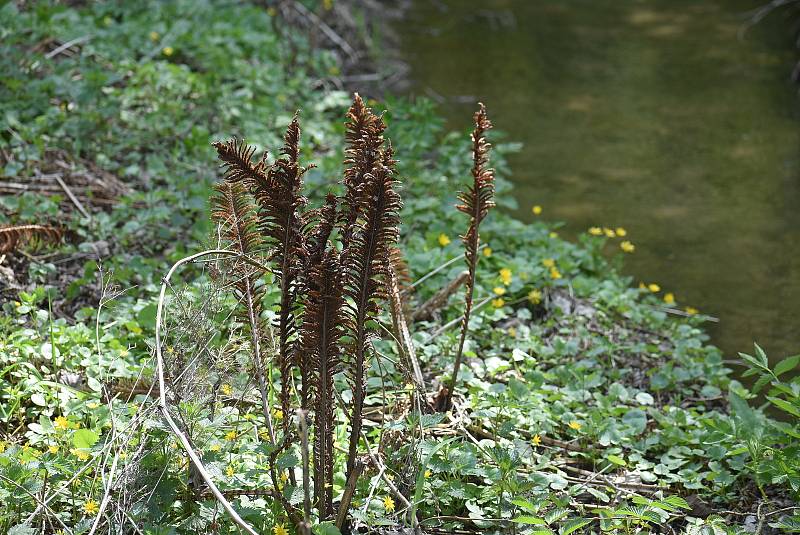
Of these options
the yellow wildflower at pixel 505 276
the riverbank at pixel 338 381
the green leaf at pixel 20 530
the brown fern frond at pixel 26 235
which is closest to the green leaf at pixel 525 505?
the riverbank at pixel 338 381

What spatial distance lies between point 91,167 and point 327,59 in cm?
219

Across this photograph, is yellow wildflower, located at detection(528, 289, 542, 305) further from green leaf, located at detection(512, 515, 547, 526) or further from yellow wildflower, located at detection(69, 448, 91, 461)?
yellow wildflower, located at detection(69, 448, 91, 461)

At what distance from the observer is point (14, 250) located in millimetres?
3660

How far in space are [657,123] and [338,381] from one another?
12.2 feet

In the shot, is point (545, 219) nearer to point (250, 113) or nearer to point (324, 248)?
point (250, 113)

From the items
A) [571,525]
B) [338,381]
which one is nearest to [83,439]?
[338,381]

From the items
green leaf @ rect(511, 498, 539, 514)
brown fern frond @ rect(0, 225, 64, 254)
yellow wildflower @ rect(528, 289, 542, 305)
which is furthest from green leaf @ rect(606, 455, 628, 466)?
brown fern frond @ rect(0, 225, 64, 254)

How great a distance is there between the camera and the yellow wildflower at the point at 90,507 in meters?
2.28

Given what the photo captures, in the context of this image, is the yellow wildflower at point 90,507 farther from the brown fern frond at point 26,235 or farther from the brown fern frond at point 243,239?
the brown fern frond at point 26,235

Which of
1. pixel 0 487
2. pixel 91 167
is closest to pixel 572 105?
pixel 91 167

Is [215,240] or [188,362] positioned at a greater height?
[215,240]

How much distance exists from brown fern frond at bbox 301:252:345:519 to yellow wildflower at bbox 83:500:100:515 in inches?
22.3

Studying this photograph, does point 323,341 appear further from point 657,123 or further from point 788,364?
point 657,123

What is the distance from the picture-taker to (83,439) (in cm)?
244
